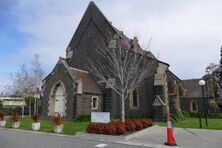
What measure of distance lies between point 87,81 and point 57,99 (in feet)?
13.6

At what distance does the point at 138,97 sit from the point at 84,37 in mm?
10991

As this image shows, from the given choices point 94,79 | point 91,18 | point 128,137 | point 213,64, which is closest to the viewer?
point 128,137

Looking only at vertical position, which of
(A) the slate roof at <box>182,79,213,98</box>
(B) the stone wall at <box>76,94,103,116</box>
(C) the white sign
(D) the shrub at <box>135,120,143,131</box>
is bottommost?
(D) the shrub at <box>135,120,143,131</box>

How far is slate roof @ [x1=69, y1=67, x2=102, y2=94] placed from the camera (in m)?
24.2

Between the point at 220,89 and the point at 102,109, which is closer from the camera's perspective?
the point at 102,109

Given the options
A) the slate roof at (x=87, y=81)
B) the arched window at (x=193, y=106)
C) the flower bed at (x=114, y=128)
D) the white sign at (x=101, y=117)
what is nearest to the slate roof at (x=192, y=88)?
the arched window at (x=193, y=106)

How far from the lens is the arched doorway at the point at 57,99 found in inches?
973

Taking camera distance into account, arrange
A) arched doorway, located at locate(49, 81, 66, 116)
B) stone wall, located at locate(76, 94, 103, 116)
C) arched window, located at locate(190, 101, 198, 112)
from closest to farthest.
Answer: stone wall, located at locate(76, 94, 103, 116), arched doorway, located at locate(49, 81, 66, 116), arched window, located at locate(190, 101, 198, 112)

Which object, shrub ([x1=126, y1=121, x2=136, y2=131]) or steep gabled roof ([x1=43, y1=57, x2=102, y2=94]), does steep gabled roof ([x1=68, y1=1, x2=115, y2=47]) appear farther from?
shrub ([x1=126, y1=121, x2=136, y2=131])

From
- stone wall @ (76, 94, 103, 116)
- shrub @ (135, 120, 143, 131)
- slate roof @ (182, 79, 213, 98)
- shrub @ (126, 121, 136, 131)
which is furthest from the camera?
slate roof @ (182, 79, 213, 98)

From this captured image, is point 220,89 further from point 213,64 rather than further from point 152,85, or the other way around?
point 152,85

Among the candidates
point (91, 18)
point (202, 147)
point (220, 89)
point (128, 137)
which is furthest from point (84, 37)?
point (220, 89)

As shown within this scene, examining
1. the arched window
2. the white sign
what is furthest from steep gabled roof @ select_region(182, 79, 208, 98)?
the white sign

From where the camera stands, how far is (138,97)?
88.0 feet
